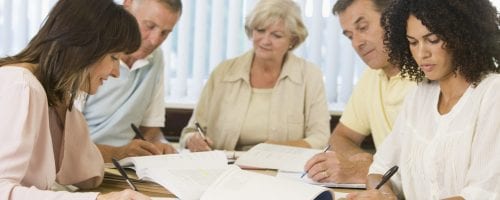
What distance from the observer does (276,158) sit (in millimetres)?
2086

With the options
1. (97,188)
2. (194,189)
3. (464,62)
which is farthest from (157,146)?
(464,62)

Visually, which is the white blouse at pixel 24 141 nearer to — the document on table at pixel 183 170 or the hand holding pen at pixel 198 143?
the document on table at pixel 183 170

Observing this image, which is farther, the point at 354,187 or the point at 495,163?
the point at 354,187

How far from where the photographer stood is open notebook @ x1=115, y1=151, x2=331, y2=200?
1.38 meters

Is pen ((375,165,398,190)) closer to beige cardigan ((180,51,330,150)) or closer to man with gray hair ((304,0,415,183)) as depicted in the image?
man with gray hair ((304,0,415,183))

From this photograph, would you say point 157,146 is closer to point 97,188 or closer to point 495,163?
point 97,188

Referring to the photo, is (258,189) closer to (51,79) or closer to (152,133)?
(51,79)

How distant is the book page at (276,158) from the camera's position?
1989mm

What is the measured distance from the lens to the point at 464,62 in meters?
1.47

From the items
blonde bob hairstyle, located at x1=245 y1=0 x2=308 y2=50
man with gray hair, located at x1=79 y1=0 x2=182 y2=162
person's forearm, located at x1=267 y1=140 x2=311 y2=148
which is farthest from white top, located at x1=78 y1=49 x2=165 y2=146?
person's forearm, located at x1=267 y1=140 x2=311 y2=148

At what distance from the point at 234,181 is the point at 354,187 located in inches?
18.1

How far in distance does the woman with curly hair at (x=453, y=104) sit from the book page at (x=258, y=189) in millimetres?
204

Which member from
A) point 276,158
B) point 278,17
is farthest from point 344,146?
point 278,17

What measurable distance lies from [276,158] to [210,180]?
1.68 feet
